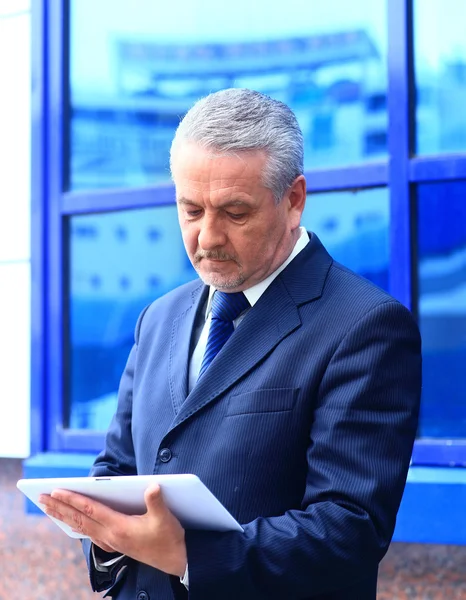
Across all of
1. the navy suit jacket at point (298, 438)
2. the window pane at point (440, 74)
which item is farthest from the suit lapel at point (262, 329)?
the window pane at point (440, 74)

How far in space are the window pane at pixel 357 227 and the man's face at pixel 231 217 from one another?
1.25 m

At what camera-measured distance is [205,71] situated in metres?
3.12

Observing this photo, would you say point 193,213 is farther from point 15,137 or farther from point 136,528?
point 15,137

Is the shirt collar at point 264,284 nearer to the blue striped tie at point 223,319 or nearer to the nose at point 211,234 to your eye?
the blue striped tie at point 223,319

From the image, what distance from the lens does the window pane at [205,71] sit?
285cm

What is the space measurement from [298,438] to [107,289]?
1933 mm

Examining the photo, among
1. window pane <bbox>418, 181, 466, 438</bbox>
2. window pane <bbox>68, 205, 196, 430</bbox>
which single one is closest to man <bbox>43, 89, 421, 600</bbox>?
window pane <bbox>418, 181, 466, 438</bbox>

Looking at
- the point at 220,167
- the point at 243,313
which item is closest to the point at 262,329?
the point at 243,313

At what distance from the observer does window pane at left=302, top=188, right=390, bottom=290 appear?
2.78 meters

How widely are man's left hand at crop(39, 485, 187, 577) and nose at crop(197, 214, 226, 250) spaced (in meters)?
0.47

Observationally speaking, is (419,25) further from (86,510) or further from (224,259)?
(86,510)

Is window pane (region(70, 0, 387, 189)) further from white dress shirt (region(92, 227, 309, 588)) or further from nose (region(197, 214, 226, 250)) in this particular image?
nose (region(197, 214, 226, 250))

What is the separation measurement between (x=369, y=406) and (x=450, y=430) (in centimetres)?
140

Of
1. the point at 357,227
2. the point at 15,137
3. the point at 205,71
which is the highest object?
the point at 205,71
